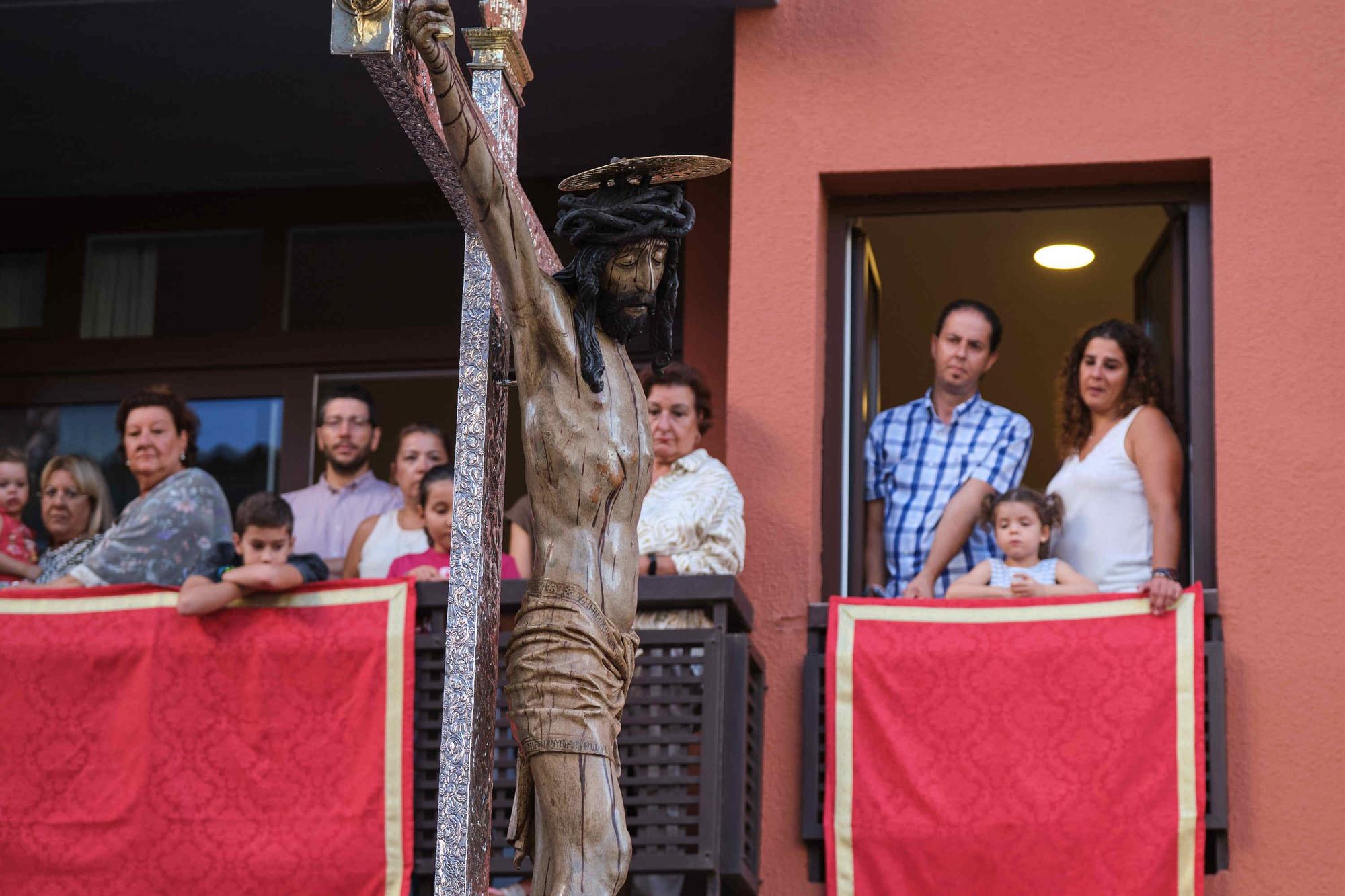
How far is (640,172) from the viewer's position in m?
5.30

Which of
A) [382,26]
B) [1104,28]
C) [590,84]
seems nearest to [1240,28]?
[1104,28]

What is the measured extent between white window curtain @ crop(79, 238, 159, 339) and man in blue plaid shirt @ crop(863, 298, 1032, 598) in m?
4.25

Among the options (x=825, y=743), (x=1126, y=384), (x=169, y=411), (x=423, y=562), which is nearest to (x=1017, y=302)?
(x=1126, y=384)

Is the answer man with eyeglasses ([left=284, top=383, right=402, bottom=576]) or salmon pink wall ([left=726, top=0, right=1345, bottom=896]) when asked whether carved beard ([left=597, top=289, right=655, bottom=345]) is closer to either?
salmon pink wall ([left=726, top=0, right=1345, bottom=896])

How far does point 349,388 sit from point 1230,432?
3487 mm

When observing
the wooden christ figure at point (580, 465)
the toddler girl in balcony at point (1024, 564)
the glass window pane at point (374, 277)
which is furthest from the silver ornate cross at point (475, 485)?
the glass window pane at point (374, 277)

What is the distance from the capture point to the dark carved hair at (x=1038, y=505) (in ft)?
26.2

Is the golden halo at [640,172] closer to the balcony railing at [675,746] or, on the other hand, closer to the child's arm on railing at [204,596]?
the balcony railing at [675,746]

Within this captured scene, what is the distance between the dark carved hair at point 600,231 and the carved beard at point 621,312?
33 mm

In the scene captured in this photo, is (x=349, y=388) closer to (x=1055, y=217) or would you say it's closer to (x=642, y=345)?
(x=642, y=345)

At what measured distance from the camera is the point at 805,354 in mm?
8633

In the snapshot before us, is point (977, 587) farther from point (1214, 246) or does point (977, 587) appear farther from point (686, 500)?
point (1214, 246)

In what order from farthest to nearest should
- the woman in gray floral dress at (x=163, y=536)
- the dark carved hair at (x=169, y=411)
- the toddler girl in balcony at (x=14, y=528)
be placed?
the toddler girl in balcony at (x=14, y=528) → the dark carved hair at (x=169, y=411) → the woman in gray floral dress at (x=163, y=536)

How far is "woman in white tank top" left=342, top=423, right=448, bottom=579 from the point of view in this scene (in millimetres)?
8531
